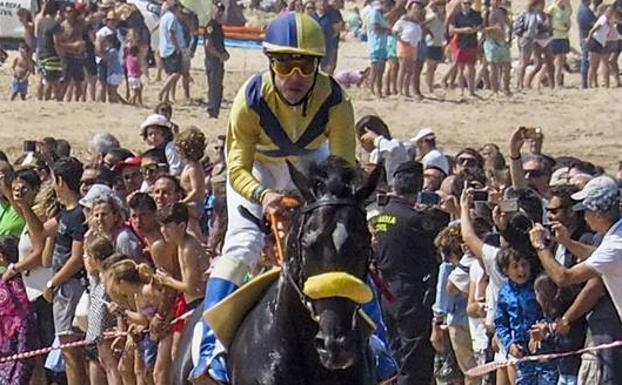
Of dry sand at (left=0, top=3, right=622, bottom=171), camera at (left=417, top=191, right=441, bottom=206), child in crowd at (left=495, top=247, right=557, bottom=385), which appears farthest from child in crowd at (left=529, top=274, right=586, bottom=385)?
dry sand at (left=0, top=3, right=622, bottom=171)

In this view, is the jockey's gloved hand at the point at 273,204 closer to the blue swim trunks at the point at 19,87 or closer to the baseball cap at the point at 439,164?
the baseball cap at the point at 439,164

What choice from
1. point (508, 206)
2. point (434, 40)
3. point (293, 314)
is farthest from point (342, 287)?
point (434, 40)

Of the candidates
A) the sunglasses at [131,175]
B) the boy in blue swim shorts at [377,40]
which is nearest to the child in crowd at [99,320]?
the sunglasses at [131,175]

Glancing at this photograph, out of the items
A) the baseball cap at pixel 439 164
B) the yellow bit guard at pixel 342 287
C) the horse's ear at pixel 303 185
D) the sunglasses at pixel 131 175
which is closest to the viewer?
the yellow bit guard at pixel 342 287

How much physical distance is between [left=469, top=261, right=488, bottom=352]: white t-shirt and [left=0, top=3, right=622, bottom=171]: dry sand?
14905mm

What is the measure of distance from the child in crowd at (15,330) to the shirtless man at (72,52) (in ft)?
52.3

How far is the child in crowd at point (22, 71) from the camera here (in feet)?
113

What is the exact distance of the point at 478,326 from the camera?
1480 centimetres

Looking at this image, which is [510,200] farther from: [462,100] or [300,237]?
[462,100]

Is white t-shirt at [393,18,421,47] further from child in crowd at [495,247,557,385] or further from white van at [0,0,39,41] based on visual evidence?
child in crowd at [495,247,557,385]

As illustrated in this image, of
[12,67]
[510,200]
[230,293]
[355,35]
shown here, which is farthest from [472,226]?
[355,35]

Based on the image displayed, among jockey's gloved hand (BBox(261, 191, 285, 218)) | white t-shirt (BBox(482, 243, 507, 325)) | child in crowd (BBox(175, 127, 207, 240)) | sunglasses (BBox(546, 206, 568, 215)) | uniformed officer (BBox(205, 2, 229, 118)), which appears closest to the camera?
jockey's gloved hand (BBox(261, 191, 285, 218))

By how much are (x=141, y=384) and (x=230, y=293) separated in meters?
4.70

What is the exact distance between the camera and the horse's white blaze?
9422 millimetres
